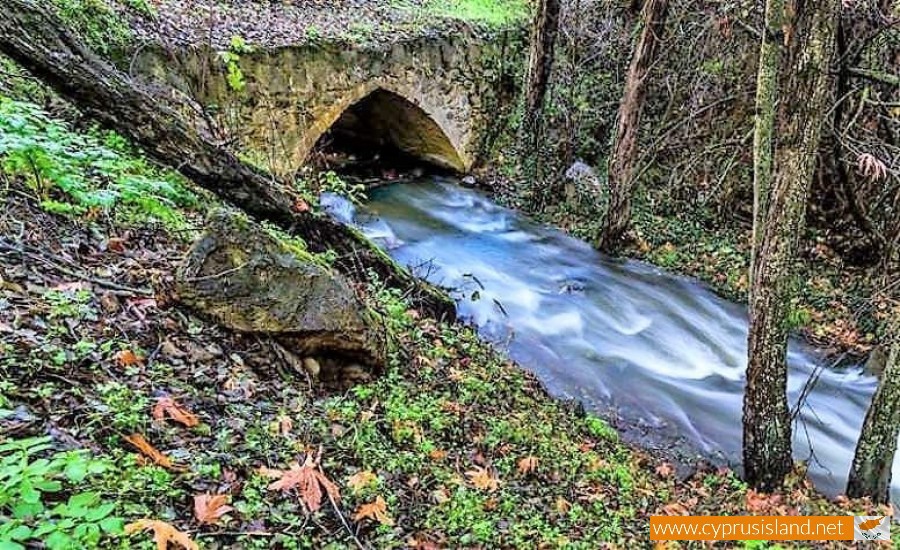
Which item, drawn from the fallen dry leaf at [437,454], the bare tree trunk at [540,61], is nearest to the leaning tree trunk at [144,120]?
the fallen dry leaf at [437,454]

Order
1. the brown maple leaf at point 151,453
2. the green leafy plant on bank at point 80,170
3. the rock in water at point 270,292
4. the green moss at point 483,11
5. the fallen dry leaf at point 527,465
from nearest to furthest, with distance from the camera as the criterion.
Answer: the brown maple leaf at point 151,453
the rock in water at point 270,292
the green leafy plant on bank at point 80,170
the fallen dry leaf at point 527,465
the green moss at point 483,11

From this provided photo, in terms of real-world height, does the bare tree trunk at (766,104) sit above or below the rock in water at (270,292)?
above

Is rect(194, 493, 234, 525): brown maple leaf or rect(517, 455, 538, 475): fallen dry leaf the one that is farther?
rect(517, 455, 538, 475): fallen dry leaf

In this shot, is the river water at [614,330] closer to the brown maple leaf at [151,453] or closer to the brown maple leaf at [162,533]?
the brown maple leaf at [151,453]

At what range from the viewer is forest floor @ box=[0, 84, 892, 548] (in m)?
1.86

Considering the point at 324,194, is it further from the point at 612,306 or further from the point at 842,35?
the point at 842,35

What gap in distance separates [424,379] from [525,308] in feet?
11.3

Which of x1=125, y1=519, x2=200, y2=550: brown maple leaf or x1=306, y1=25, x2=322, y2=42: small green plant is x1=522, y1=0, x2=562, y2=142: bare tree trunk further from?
x1=125, y1=519, x2=200, y2=550: brown maple leaf

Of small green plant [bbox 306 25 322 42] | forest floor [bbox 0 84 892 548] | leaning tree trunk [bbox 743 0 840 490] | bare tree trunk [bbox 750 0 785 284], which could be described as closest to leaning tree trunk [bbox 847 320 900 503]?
forest floor [bbox 0 84 892 548]

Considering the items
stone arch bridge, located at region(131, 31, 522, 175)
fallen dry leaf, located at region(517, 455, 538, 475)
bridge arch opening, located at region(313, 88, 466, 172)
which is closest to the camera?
fallen dry leaf, located at region(517, 455, 538, 475)

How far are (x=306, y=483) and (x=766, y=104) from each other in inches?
135

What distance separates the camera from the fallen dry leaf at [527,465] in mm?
3264

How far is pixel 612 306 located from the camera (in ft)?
24.3

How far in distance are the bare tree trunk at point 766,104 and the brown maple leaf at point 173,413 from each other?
3.24 metres
